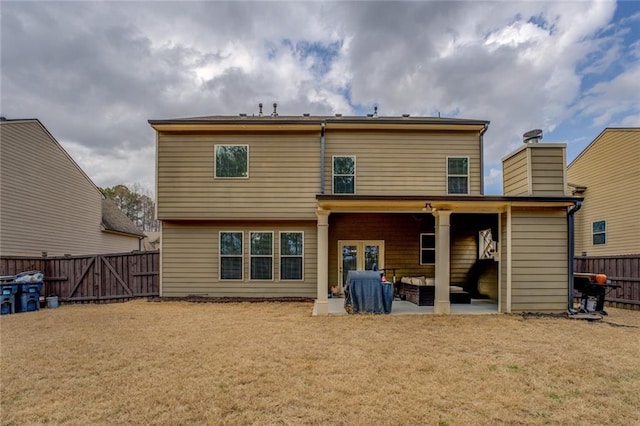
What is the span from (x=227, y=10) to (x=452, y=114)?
11278mm

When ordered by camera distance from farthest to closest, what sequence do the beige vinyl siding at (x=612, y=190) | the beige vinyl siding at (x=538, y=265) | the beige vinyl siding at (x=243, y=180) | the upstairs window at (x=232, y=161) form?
the beige vinyl siding at (x=612, y=190)
the upstairs window at (x=232, y=161)
the beige vinyl siding at (x=243, y=180)
the beige vinyl siding at (x=538, y=265)

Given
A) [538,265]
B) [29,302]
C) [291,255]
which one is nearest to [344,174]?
[291,255]

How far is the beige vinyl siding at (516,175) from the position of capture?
24.1 ft

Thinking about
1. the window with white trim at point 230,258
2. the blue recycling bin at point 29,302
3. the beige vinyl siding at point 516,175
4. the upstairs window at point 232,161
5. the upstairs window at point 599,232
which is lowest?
the blue recycling bin at point 29,302

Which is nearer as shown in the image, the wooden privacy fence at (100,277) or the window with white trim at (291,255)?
the window with white trim at (291,255)

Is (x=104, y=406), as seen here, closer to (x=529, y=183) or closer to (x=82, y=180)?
(x=529, y=183)

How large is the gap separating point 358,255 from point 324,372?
6.45m

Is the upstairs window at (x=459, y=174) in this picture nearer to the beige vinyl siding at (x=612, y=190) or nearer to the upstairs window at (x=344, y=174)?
the upstairs window at (x=344, y=174)

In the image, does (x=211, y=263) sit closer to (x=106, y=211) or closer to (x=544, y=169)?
(x=544, y=169)

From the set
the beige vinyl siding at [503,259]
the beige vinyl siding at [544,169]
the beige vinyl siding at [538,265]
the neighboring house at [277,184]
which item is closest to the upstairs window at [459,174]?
the neighboring house at [277,184]

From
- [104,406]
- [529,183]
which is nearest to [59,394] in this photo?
[104,406]

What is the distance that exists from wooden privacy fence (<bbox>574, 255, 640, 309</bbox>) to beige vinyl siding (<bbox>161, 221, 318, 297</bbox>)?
8.26 m

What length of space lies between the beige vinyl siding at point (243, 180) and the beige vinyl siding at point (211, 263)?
0.47 meters

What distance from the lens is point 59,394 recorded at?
323cm
